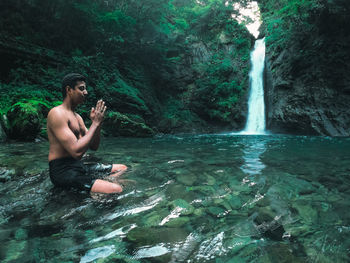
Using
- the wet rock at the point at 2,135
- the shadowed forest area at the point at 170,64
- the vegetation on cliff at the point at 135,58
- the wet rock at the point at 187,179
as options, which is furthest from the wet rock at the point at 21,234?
the vegetation on cliff at the point at 135,58

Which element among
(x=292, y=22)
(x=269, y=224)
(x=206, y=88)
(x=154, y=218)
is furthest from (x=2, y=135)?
(x=292, y=22)

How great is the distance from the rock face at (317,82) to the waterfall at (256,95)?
1.00 metres

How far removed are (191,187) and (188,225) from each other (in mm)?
931

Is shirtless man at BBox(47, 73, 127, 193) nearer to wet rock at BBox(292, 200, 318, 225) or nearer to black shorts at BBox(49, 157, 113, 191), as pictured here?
black shorts at BBox(49, 157, 113, 191)

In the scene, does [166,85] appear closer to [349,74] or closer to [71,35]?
[71,35]

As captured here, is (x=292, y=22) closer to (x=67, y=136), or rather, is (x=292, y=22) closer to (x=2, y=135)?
(x=67, y=136)

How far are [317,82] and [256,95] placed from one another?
4.06 meters

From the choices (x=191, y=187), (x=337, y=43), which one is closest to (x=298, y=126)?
(x=337, y=43)

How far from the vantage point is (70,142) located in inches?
89.7

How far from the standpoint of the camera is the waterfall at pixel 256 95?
14.2 meters

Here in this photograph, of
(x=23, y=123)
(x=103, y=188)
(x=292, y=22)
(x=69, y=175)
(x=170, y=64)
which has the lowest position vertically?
(x=103, y=188)

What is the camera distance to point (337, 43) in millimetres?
11695

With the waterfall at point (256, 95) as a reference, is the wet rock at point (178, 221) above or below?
below

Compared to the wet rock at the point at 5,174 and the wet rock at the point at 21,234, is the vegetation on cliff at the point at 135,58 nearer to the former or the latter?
the wet rock at the point at 5,174
